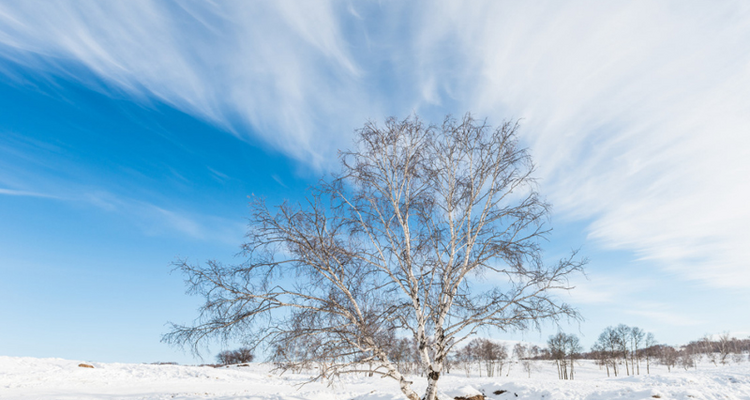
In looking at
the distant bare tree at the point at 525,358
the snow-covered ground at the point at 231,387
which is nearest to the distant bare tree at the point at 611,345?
the distant bare tree at the point at 525,358

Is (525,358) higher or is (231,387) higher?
(231,387)

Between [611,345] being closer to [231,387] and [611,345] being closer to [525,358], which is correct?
[525,358]

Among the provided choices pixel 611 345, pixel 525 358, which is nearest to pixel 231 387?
pixel 611 345

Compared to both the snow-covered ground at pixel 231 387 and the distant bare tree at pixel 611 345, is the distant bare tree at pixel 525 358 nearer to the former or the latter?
the distant bare tree at pixel 611 345

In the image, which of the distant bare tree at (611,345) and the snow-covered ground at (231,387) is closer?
the snow-covered ground at (231,387)

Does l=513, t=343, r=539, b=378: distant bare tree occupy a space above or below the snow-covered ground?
below

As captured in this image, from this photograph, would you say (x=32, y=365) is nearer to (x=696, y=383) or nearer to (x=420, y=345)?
(x=420, y=345)

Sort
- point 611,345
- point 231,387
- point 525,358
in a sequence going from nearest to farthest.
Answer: point 231,387, point 611,345, point 525,358

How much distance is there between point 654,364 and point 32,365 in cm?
10537

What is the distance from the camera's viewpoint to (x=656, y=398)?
39.0 feet

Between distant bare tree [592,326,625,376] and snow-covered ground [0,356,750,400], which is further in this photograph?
distant bare tree [592,326,625,376]

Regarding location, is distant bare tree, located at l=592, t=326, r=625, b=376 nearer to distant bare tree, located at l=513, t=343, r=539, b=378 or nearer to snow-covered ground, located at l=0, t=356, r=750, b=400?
distant bare tree, located at l=513, t=343, r=539, b=378

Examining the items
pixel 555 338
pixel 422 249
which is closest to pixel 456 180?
pixel 422 249

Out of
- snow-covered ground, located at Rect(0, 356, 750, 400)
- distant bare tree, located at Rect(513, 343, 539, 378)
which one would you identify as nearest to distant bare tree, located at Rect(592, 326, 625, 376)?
distant bare tree, located at Rect(513, 343, 539, 378)
